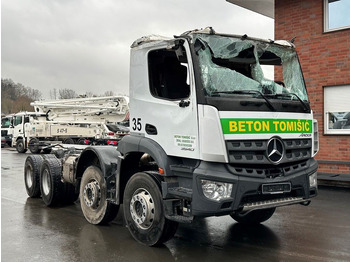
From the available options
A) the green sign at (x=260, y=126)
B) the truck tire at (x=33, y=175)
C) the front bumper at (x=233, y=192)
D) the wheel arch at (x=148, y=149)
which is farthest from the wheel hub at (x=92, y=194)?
the green sign at (x=260, y=126)

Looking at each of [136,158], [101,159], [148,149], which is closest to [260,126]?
[148,149]

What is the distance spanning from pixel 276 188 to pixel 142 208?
183cm

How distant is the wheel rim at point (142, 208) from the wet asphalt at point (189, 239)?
0.36 meters

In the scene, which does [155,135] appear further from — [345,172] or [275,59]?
[345,172]

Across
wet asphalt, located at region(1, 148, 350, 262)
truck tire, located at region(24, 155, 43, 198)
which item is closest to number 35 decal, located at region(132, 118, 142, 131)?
wet asphalt, located at region(1, 148, 350, 262)

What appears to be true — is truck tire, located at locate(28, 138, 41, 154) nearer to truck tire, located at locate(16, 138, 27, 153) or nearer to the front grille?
truck tire, located at locate(16, 138, 27, 153)

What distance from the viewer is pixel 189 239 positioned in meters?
5.89

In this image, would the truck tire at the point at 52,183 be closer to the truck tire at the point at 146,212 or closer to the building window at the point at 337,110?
the truck tire at the point at 146,212

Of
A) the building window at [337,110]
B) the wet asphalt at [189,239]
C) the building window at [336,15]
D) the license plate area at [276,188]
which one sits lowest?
the wet asphalt at [189,239]

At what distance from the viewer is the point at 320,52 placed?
11500 mm

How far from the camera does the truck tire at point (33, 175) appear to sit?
29.5ft

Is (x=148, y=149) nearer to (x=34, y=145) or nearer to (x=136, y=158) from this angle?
(x=136, y=158)

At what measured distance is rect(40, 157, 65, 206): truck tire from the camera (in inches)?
321

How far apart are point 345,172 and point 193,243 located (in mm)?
6862
